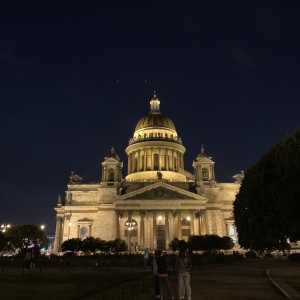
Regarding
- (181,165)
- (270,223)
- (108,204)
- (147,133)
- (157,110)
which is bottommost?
(270,223)

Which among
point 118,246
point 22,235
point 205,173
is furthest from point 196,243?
point 22,235

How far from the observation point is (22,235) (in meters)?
63.6

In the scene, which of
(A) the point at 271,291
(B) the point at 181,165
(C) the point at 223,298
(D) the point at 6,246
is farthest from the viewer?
(B) the point at 181,165

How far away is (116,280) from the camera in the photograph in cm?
2453

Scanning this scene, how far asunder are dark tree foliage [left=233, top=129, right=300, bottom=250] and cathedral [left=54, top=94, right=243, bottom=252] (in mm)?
46762

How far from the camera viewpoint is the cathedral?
250 ft

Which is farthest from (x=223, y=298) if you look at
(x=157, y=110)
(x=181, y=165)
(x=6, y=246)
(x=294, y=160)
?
(x=157, y=110)

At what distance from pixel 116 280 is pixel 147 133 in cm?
7644

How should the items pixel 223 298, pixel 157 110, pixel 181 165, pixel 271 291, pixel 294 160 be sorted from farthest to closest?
pixel 157 110
pixel 181 165
pixel 294 160
pixel 271 291
pixel 223 298

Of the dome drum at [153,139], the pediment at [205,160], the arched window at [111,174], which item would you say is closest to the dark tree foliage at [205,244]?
the pediment at [205,160]

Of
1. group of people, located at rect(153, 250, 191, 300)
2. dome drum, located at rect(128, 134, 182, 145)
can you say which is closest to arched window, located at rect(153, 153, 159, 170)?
dome drum, located at rect(128, 134, 182, 145)

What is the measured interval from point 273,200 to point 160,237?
5658cm

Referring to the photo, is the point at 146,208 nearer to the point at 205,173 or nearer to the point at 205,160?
the point at 205,173

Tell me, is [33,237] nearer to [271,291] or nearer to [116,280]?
[116,280]
